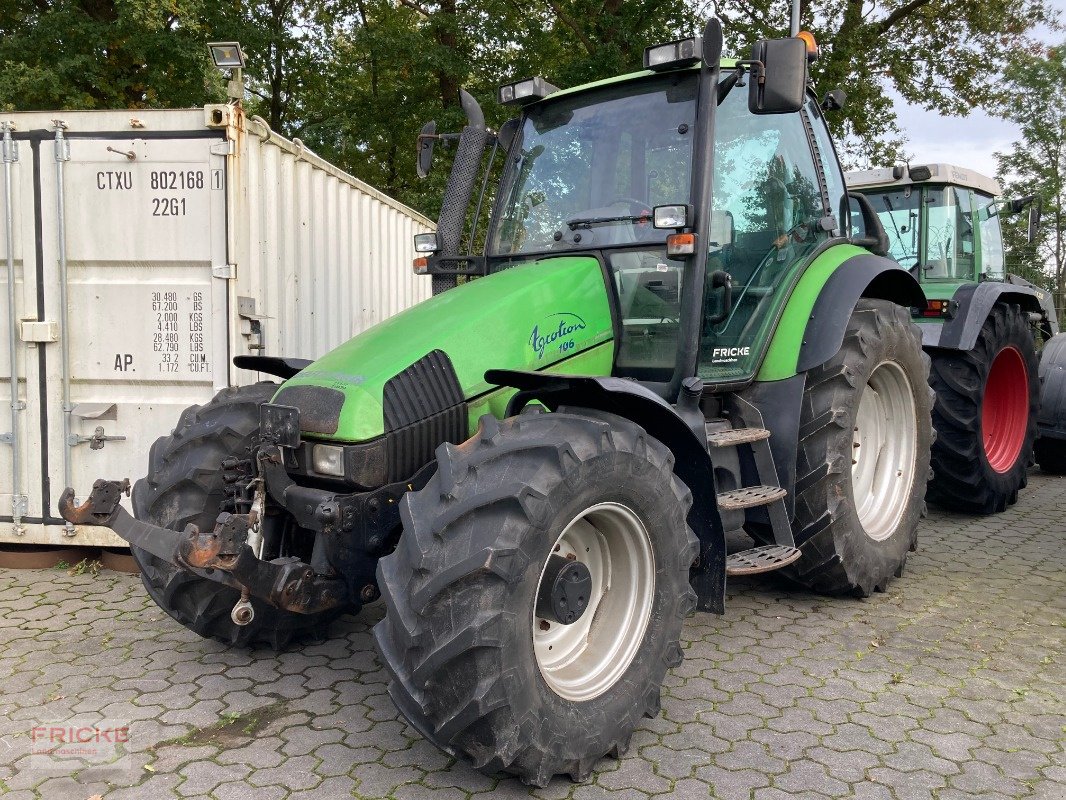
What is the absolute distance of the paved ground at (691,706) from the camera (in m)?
2.90

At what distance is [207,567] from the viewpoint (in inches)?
110

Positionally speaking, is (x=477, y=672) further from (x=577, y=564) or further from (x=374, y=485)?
(x=374, y=485)

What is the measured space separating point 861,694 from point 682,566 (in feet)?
3.45

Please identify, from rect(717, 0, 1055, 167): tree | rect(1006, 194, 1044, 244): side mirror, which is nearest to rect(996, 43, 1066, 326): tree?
rect(717, 0, 1055, 167): tree

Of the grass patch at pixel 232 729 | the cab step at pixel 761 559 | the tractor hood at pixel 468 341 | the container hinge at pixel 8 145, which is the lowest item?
the grass patch at pixel 232 729

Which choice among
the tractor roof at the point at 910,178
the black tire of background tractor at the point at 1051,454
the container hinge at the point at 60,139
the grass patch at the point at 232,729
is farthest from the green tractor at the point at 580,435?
the black tire of background tractor at the point at 1051,454

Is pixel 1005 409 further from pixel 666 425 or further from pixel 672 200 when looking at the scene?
pixel 666 425

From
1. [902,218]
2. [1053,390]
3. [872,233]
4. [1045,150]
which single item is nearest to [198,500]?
[872,233]

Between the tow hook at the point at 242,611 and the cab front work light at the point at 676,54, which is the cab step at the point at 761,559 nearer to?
the tow hook at the point at 242,611

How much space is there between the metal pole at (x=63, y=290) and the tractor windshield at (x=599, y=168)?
266cm

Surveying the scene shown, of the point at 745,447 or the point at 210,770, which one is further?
the point at 745,447

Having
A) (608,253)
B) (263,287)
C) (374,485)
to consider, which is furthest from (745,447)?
(263,287)

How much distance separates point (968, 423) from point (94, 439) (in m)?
5.75

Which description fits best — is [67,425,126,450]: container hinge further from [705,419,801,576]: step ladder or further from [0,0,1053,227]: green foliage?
[0,0,1053,227]: green foliage
